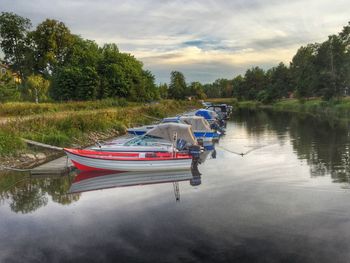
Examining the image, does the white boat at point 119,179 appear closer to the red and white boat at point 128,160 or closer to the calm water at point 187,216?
the calm water at point 187,216

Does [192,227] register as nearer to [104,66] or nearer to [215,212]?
[215,212]

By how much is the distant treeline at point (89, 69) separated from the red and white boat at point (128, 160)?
102 ft

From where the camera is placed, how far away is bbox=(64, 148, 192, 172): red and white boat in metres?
17.1

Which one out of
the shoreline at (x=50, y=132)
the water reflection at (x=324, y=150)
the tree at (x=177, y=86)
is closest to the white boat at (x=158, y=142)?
the shoreline at (x=50, y=132)

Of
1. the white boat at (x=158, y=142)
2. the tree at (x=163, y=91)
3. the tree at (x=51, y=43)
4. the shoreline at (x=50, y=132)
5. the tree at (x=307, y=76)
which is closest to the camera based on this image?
the white boat at (x=158, y=142)

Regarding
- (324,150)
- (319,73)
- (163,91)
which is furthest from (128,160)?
(163,91)

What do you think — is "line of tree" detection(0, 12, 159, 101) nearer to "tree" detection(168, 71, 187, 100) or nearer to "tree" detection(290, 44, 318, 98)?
"tree" detection(290, 44, 318, 98)

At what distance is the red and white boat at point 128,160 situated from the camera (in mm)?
17125

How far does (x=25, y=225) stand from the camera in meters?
11.2

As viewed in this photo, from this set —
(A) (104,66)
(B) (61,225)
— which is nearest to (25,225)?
(B) (61,225)

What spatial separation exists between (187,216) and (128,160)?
623 centimetres

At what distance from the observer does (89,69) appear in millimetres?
57031

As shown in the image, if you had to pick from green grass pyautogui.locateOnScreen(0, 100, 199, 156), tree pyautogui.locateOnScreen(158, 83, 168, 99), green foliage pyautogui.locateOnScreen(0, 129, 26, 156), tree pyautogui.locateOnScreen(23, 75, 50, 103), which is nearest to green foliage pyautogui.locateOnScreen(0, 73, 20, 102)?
tree pyautogui.locateOnScreen(23, 75, 50, 103)

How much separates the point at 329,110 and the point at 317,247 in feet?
182
